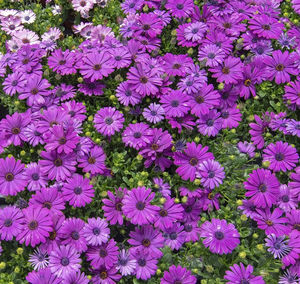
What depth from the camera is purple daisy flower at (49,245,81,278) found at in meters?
2.08

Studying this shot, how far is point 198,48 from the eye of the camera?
2.97 metres

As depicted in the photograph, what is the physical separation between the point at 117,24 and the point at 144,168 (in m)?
1.58

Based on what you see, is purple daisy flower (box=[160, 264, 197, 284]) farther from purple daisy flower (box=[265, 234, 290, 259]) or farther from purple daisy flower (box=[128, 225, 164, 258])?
purple daisy flower (box=[265, 234, 290, 259])

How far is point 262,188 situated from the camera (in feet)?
7.63

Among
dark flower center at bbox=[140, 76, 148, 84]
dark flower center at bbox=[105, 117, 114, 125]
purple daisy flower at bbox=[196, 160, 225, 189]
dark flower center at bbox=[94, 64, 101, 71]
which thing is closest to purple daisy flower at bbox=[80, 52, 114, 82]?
dark flower center at bbox=[94, 64, 101, 71]

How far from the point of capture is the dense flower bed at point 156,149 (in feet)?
7.18

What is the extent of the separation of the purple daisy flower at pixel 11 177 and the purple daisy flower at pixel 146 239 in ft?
2.56

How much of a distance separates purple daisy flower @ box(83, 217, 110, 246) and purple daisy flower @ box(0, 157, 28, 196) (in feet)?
1.69

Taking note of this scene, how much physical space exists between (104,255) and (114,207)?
29 centimetres

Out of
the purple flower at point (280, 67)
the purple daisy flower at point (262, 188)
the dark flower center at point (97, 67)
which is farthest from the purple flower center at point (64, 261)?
the purple flower at point (280, 67)

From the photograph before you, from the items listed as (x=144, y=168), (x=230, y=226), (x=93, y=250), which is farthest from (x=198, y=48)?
(x=93, y=250)

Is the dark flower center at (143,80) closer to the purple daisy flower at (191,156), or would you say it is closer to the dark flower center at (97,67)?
the dark flower center at (97,67)

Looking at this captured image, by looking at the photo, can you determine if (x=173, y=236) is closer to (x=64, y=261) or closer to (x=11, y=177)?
(x=64, y=261)

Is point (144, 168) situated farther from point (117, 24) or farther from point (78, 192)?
point (117, 24)
